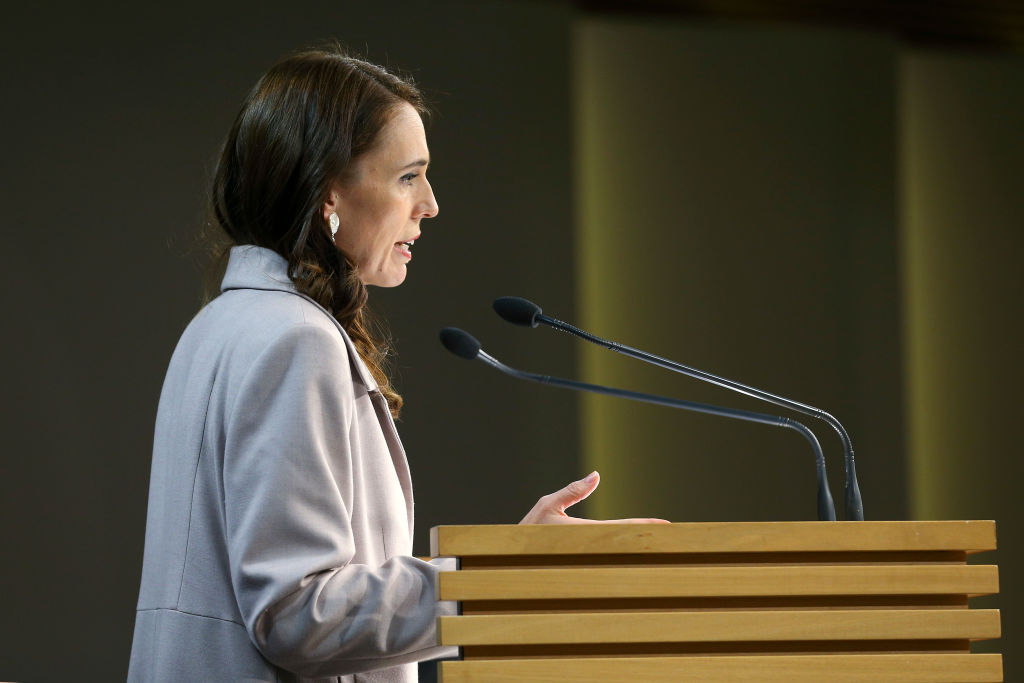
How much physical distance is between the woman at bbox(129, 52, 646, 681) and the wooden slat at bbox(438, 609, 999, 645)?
0.51ft

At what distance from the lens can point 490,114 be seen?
13.3ft

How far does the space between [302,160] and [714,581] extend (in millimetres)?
831

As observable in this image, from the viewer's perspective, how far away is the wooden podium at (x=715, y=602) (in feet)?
3.86

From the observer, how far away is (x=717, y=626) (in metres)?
1.19

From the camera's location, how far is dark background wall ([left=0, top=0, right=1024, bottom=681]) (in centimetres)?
354

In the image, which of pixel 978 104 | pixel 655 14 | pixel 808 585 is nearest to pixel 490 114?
pixel 655 14

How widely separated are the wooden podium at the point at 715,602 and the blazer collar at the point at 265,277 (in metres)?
0.34

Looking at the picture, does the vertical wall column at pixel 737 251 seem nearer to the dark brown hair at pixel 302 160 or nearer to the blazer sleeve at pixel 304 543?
the dark brown hair at pixel 302 160

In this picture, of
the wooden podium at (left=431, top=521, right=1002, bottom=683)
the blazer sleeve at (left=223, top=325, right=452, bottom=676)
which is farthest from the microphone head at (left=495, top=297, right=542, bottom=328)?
the wooden podium at (left=431, top=521, right=1002, bottom=683)

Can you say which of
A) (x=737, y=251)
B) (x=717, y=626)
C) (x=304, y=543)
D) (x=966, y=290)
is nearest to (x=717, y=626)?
(x=717, y=626)

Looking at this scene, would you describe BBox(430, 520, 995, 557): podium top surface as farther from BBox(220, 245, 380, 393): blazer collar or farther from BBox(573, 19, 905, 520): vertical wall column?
BBox(573, 19, 905, 520): vertical wall column

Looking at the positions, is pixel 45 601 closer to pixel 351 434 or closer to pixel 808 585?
pixel 351 434

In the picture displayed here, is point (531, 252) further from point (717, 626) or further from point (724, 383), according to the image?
point (717, 626)

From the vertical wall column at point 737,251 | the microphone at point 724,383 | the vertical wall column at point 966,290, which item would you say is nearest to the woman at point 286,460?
the microphone at point 724,383
